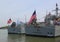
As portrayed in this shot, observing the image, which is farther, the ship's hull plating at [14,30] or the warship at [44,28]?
the ship's hull plating at [14,30]

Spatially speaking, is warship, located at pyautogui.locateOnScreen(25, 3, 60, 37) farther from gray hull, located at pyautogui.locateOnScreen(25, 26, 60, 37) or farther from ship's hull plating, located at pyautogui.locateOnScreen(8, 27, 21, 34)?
ship's hull plating, located at pyautogui.locateOnScreen(8, 27, 21, 34)

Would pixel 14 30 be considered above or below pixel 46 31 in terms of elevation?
below

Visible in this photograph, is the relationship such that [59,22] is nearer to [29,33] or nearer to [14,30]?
[29,33]

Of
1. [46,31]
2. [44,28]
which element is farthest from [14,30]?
[46,31]

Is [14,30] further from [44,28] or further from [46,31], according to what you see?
[46,31]

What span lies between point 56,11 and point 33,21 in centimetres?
869

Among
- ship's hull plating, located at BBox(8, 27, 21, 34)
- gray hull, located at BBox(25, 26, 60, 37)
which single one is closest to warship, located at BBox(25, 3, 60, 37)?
gray hull, located at BBox(25, 26, 60, 37)

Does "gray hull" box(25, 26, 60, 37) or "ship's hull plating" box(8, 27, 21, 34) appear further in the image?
"ship's hull plating" box(8, 27, 21, 34)

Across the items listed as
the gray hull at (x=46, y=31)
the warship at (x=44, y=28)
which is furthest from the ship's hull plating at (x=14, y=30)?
the gray hull at (x=46, y=31)

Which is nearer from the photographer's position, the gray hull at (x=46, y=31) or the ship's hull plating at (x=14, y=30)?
the gray hull at (x=46, y=31)

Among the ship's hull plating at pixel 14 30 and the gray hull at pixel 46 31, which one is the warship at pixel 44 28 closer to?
the gray hull at pixel 46 31

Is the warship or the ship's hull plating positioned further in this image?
the ship's hull plating

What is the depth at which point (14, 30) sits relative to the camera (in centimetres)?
4953

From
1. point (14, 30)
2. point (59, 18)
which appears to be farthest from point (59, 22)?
point (14, 30)
